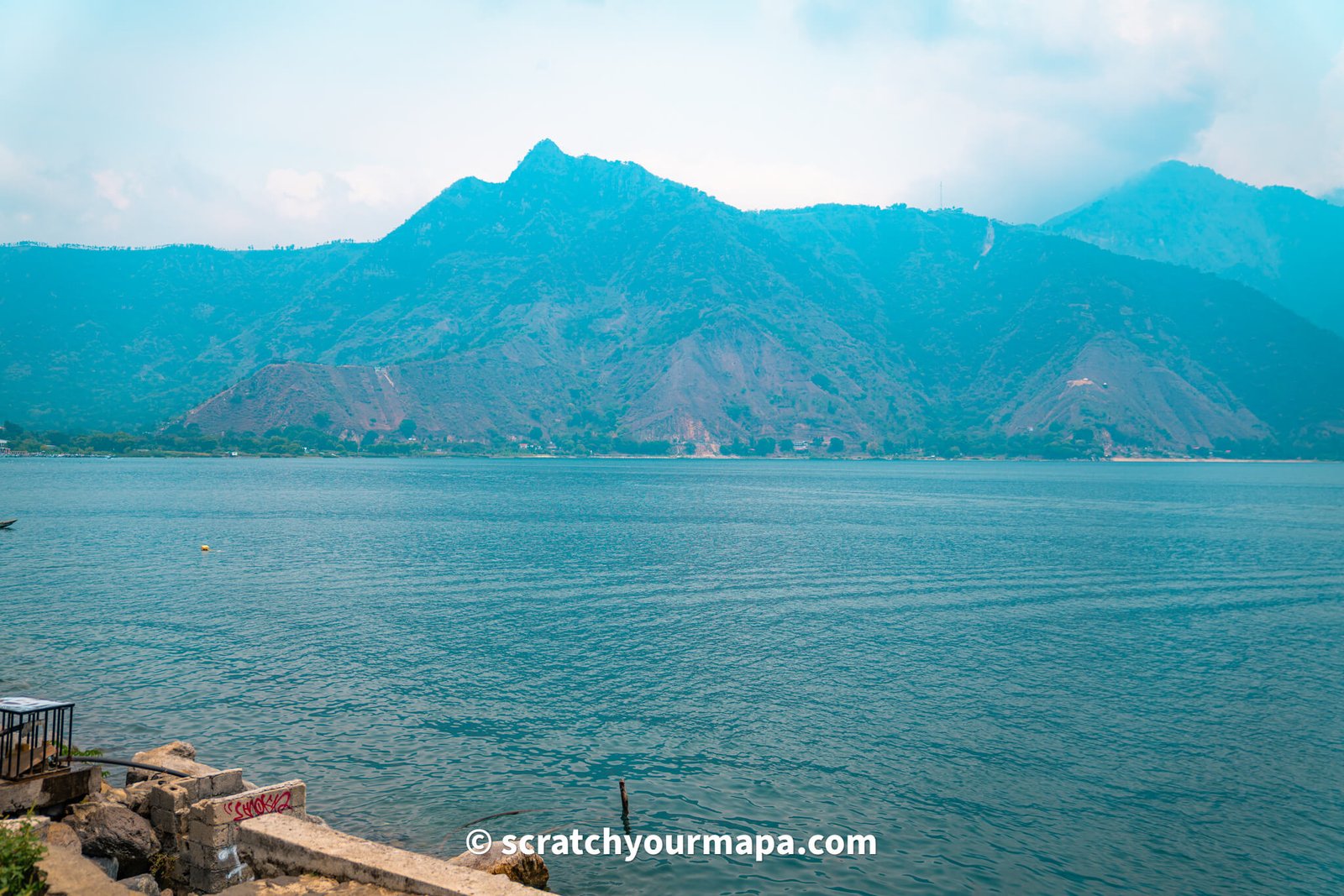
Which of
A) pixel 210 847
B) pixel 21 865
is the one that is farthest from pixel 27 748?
pixel 21 865

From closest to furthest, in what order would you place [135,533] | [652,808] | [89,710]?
[652,808]
[89,710]
[135,533]

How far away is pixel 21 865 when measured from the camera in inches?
552

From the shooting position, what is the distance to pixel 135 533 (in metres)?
84.4

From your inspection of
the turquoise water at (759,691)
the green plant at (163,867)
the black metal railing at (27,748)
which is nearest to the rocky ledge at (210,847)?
the green plant at (163,867)

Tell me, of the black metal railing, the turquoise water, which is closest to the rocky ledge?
the black metal railing

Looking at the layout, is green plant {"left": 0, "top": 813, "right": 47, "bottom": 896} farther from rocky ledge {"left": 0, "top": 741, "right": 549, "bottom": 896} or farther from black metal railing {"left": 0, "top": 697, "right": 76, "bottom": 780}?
black metal railing {"left": 0, "top": 697, "right": 76, "bottom": 780}

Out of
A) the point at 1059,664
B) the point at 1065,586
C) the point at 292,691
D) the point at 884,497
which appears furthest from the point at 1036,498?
the point at 292,691

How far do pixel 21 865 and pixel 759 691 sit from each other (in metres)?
24.7

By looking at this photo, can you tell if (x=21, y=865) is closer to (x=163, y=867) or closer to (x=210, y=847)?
(x=210, y=847)

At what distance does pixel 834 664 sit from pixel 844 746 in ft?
33.4

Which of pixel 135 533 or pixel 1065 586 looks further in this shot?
pixel 135 533

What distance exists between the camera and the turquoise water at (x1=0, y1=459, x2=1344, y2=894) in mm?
22188

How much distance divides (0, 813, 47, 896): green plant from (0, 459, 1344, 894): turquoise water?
817cm

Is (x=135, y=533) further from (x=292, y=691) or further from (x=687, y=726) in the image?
(x=687, y=726)
